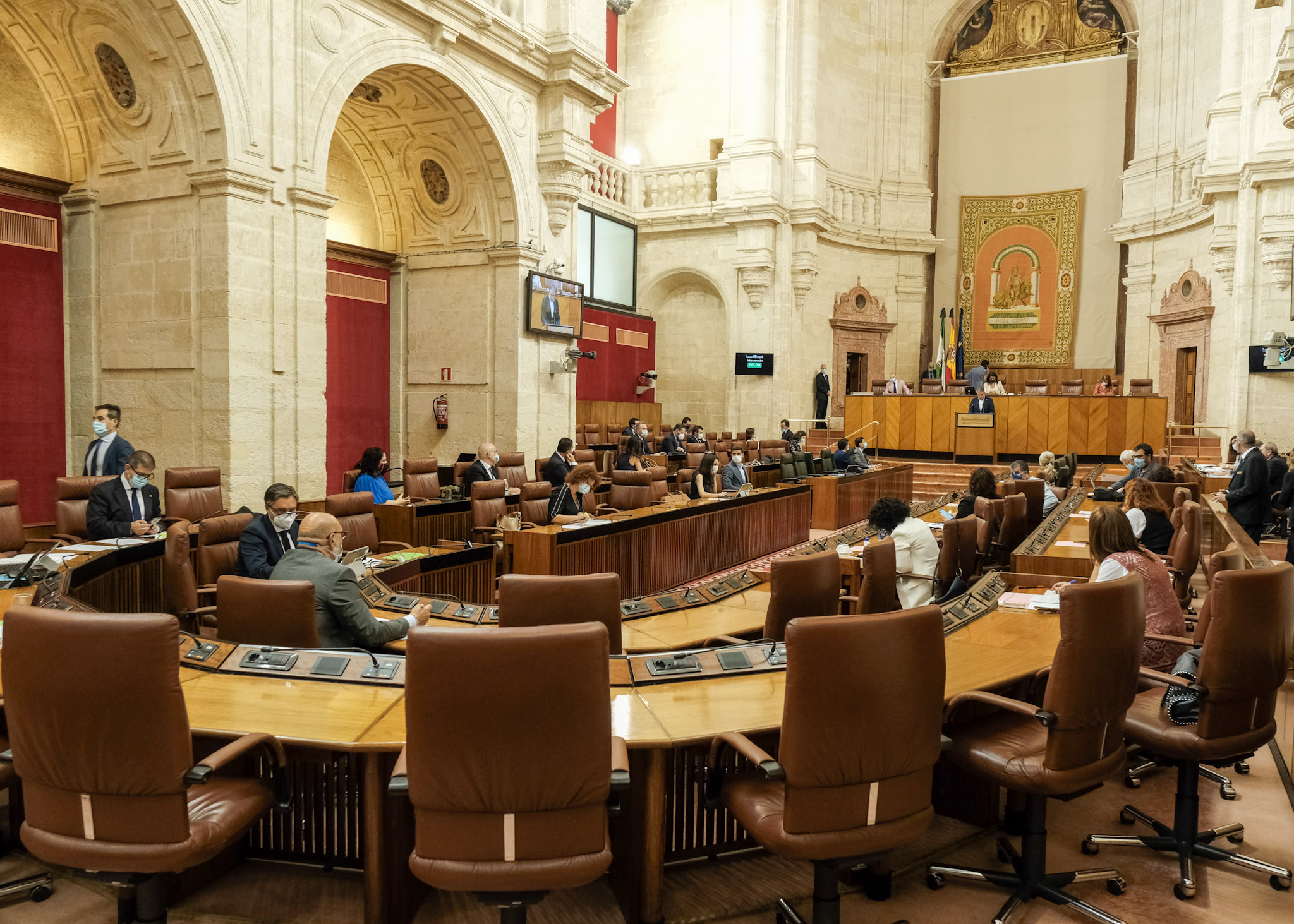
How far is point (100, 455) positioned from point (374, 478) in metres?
1.98

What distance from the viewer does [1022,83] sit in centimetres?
1912

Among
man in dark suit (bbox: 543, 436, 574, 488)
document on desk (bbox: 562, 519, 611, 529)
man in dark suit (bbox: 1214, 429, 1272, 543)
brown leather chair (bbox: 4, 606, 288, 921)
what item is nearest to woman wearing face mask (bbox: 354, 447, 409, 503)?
man in dark suit (bbox: 543, 436, 574, 488)

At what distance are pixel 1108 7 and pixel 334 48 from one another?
56.9ft

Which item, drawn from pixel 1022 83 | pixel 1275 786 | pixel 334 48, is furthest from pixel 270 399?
pixel 1022 83

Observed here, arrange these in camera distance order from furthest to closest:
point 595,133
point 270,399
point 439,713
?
point 595,133, point 270,399, point 439,713

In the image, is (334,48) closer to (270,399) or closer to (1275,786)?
(270,399)

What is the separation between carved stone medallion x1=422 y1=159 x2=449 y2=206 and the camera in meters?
11.2

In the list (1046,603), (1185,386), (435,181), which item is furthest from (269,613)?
(1185,386)

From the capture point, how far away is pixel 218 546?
15.5ft

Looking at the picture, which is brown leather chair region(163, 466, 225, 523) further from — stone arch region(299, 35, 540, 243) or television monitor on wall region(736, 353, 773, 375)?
television monitor on wall region(736, 353, 773, 375)

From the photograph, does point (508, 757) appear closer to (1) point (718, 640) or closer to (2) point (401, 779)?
(2) point (401, 779)

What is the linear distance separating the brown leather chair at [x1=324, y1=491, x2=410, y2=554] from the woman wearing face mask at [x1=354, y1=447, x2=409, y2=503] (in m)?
1.28

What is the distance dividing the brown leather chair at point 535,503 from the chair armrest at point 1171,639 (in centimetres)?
440

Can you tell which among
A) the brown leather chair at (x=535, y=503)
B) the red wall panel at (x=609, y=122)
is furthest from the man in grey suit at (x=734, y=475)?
the red wall panel at (x=609, y=122)
